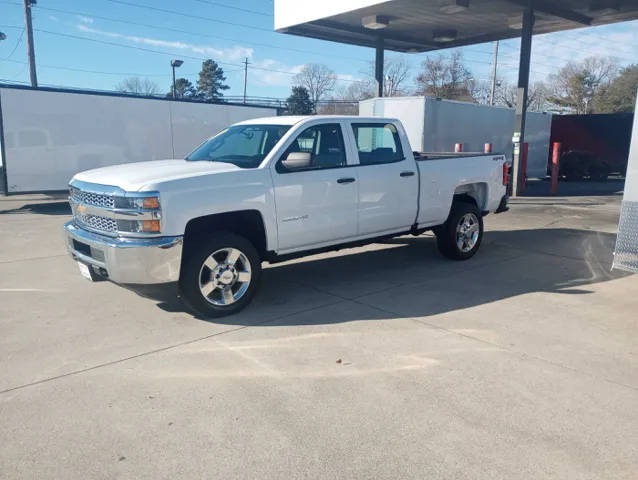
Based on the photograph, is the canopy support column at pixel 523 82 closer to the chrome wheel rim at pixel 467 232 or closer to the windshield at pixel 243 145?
the chrome wheel rim at pixel 467 232

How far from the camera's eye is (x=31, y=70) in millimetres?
25078

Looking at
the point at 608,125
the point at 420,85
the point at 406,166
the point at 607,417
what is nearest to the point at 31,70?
the point at 406,166

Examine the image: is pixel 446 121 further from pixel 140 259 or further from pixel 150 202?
pixel 140 259

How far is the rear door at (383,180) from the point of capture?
21.3 feet

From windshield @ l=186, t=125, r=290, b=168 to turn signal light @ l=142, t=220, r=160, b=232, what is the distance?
1.20m

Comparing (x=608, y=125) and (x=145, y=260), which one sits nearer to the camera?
(x=145, y=260)

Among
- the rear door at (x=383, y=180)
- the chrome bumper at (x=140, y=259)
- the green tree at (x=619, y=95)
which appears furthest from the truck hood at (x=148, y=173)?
the green tree at (x=619, y=95)

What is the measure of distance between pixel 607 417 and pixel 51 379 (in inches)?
156

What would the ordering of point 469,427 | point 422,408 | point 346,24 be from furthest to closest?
point 346,24, point 422,408, point 469,427

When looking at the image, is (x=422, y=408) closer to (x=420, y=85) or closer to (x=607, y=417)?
(x=607, y=417)

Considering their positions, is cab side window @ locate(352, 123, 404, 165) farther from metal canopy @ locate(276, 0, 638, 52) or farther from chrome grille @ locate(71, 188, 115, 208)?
metal canopy @ locate(276, 0, 638, 52)

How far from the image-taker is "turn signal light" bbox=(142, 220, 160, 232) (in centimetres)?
491

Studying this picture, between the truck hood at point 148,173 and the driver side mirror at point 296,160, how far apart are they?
0.53m

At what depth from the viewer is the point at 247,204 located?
5422 mm
